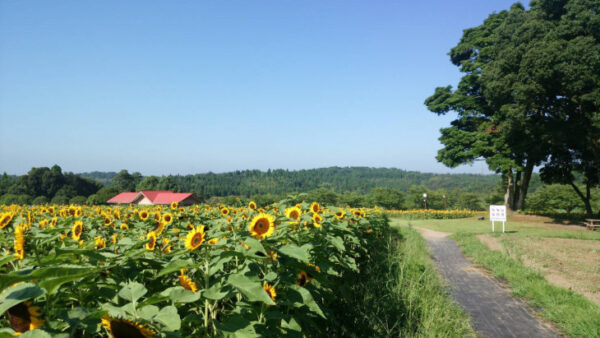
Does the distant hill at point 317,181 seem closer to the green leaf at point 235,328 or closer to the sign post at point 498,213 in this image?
the sign post at point 498,213

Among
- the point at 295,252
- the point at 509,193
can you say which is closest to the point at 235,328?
the point at 295,252

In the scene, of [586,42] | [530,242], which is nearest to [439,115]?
[586,42]

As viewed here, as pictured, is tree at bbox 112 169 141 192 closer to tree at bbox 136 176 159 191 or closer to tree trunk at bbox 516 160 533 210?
tree at bbox 136 176 159 191

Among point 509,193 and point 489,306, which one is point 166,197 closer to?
point 509,193

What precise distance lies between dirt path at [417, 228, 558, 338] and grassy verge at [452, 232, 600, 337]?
190mm

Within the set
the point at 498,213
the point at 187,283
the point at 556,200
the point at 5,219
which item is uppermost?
the point at 5,219

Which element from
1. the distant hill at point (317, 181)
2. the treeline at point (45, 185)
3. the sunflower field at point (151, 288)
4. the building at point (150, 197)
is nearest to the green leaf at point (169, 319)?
the sunflower field at point (151, 288)

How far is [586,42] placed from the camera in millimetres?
13820

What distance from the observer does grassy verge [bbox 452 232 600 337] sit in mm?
3697

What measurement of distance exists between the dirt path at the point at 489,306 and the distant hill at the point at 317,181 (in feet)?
284

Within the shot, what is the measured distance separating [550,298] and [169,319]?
5.42m

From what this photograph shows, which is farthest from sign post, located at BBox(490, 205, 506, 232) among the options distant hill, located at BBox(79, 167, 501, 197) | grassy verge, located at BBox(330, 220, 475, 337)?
distant hill, located at BBox(79, 167, 501, 197)

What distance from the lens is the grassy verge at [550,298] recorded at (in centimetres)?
370

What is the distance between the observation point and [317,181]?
148m
